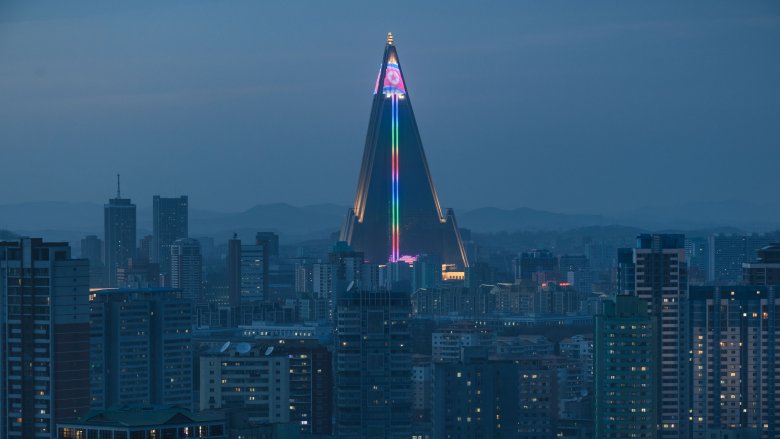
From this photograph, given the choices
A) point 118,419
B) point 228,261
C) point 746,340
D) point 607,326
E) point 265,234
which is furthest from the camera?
point 265,234

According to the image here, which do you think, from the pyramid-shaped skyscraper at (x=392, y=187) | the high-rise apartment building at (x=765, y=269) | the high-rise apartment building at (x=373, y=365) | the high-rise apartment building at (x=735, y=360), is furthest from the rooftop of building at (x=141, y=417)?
the pyramid-shaped skyscraper at (x=392, y=187)

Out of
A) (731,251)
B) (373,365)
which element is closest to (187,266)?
(731,251)

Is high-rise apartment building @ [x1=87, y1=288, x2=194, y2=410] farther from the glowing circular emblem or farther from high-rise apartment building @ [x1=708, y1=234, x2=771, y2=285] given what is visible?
the glowing circular emblem

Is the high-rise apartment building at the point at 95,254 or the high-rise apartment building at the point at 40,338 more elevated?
the high-rise apartment building at the point at 95,254

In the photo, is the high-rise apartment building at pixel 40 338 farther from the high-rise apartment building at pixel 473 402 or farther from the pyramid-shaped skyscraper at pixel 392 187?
the pyramid-shaped skyscraper at pixel 392 187

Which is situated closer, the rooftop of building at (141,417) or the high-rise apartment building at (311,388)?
the rooftop of building at (141,417)

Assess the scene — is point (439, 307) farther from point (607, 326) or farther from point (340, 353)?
point (607, 326)

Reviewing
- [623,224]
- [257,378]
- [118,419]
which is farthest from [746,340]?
[623,224]
